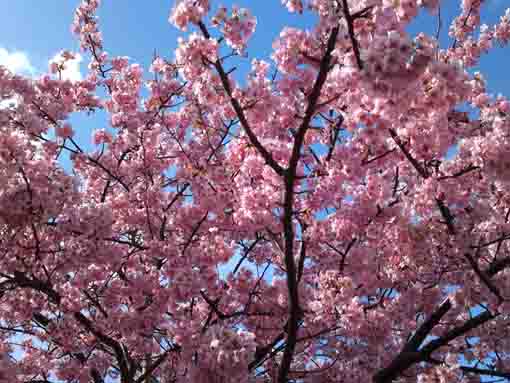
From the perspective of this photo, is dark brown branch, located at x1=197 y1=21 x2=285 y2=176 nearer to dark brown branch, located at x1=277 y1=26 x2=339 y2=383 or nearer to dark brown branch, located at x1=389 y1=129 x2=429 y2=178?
dark brown branch, located at x1=277 y1=26 x2=339 y2=383

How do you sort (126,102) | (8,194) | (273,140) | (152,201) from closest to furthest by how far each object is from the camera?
(8,194)
(273,140)
(152,201)
(126,102)

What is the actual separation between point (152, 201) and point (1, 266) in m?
Result: 2.74

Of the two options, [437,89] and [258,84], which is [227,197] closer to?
[258,84]

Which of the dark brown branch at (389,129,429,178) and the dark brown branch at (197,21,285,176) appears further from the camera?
the dark brown branch at (389,129,429,178)

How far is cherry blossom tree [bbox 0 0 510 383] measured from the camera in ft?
16.9

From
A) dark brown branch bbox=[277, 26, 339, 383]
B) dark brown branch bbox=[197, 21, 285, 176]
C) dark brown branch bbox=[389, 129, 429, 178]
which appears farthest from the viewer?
dark brown branch bbox=[389, 129, 429, 178]

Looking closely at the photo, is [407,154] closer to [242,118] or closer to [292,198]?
[292,198]

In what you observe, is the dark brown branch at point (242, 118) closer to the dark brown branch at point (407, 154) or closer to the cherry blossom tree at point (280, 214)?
the cherry blossom tree at point (280, 214)

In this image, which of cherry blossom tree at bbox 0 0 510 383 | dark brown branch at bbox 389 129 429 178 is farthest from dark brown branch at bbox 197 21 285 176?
dark brown branch at bbox 389 129 429 178

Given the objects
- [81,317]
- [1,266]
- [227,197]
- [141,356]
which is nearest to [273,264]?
[227,197]

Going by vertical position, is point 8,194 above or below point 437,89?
above

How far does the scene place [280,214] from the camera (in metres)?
7.10

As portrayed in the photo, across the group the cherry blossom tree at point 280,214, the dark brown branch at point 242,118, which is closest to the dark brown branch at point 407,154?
the cherry blossom tree at point 280,214

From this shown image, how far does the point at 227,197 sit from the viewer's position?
8.24m
